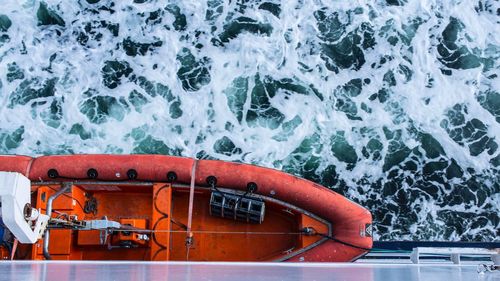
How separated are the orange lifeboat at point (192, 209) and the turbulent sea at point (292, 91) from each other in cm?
201

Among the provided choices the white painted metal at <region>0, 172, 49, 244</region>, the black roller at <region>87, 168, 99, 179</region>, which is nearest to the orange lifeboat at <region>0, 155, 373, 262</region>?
the black roller at <region>87, 168, 99, 179</region>

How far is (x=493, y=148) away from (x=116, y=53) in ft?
22.2

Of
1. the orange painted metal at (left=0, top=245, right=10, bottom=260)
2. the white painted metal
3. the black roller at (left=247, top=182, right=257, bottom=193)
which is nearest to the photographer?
the white painted metal

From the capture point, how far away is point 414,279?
3.79 m

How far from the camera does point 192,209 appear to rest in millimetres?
7352

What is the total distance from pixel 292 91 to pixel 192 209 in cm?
350

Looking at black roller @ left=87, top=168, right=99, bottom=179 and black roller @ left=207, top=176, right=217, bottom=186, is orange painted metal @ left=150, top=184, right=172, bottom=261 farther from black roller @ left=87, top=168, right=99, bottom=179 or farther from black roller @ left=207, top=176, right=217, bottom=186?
black roller @ left=87, top=168, right=99, bottom=179

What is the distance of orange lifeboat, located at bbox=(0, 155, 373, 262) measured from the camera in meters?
7.06

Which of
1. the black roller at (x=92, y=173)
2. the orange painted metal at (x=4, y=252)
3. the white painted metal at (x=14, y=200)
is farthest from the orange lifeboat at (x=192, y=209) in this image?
the white painted metal at (x=14, y=200)

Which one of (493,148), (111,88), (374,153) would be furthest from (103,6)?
(493,148)

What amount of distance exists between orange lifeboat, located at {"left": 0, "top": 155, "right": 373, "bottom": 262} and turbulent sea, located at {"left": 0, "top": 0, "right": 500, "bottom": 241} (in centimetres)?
201

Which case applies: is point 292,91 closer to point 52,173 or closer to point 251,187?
point 251,187

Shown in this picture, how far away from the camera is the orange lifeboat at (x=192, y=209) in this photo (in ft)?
23.2

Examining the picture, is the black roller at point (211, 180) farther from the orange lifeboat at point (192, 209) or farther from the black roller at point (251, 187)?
the black roller at point (251, 187)
